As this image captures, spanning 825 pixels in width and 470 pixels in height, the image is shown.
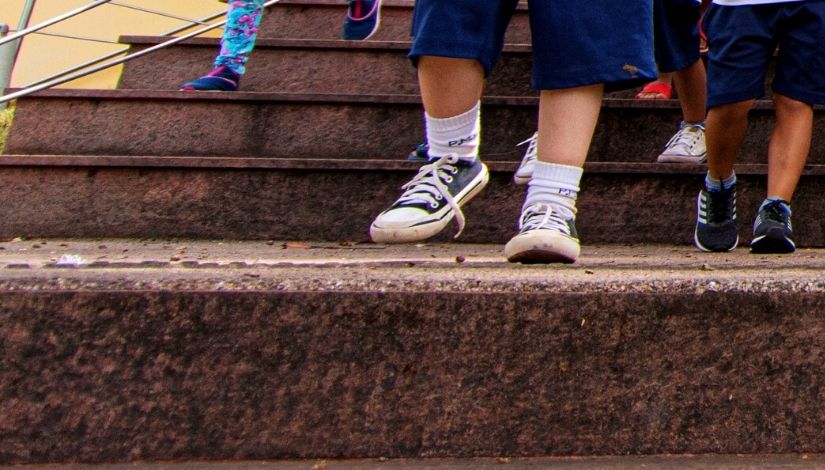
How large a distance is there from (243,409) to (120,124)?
6.78 ft

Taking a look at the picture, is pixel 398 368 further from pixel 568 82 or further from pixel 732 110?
pixel 732 110

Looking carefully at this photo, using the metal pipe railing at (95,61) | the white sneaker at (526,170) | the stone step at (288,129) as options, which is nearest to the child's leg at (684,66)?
the stone step at (288,129)

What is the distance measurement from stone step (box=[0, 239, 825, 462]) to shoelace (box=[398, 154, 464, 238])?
0.59m

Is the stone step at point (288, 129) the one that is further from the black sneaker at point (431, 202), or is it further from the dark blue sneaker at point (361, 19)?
the black sneaker at point (431, 202)

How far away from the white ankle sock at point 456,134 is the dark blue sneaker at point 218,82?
1.45 metres

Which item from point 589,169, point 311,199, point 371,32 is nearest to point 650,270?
point 589,169

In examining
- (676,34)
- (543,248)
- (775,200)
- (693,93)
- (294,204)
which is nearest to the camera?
(543,248)

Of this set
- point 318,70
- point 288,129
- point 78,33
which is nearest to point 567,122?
point 288,129

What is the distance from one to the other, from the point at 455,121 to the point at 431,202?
0.17m

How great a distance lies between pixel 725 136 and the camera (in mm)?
2812

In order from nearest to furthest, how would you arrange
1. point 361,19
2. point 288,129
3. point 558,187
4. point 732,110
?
1. point 558,187
2. point 732,110
3. point 288,129
4. point 361,19

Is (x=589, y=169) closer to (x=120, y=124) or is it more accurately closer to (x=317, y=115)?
(x=317, y=115)

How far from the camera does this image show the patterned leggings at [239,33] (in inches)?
137

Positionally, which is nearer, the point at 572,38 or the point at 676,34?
the point at 572,38
